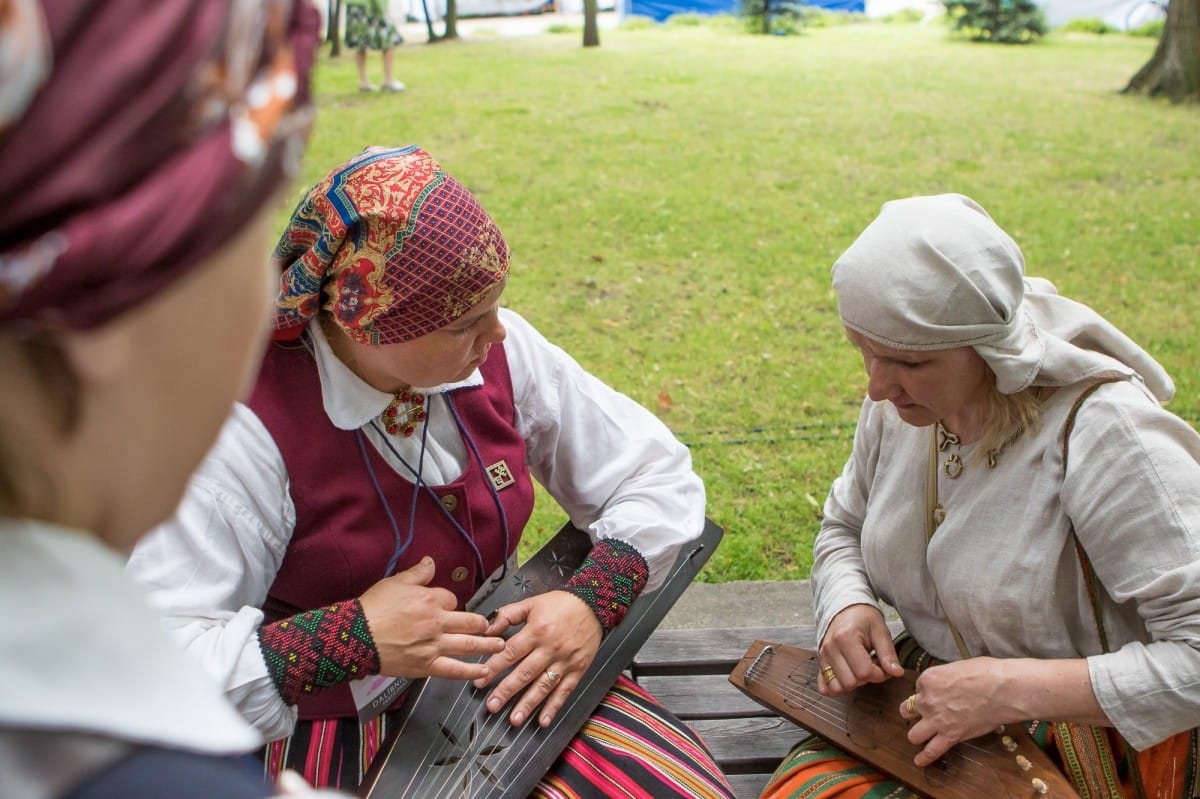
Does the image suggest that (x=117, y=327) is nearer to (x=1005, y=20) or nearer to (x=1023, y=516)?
(x=1023, y=516)

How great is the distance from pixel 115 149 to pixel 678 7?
2020cm

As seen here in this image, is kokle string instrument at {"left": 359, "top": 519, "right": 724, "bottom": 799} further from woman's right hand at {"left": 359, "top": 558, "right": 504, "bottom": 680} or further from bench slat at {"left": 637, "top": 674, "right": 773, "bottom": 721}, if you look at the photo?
bench slat at {"left": 637, "top": 674, "right": 773, "bottom": 721}

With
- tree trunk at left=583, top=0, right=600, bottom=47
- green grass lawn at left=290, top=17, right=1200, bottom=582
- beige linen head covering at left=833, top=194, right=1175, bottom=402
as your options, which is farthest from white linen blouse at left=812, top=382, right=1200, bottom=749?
tree trunk at left=583, top=0, right=600, bottom=47

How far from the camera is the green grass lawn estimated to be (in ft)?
16.5

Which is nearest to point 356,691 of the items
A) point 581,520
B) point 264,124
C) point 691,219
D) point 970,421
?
point 581,520

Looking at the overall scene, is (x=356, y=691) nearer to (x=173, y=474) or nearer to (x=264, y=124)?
(x=173, y=474)

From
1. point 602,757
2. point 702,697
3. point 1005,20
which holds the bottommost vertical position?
point 702,697

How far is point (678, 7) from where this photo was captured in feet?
63.4

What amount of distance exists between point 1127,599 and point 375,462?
4.79 feet

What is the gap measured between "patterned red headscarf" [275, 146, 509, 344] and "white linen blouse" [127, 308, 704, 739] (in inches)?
5.7

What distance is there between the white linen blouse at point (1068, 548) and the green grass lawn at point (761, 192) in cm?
165

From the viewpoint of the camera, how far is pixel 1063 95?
11922 mm

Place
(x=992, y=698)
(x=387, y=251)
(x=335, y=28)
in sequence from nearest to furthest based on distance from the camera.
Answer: (x=387, y=251), (x=992, y=698), (x=335, y=28)

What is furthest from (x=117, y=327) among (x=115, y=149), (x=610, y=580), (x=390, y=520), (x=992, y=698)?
(x=992, y=698)
